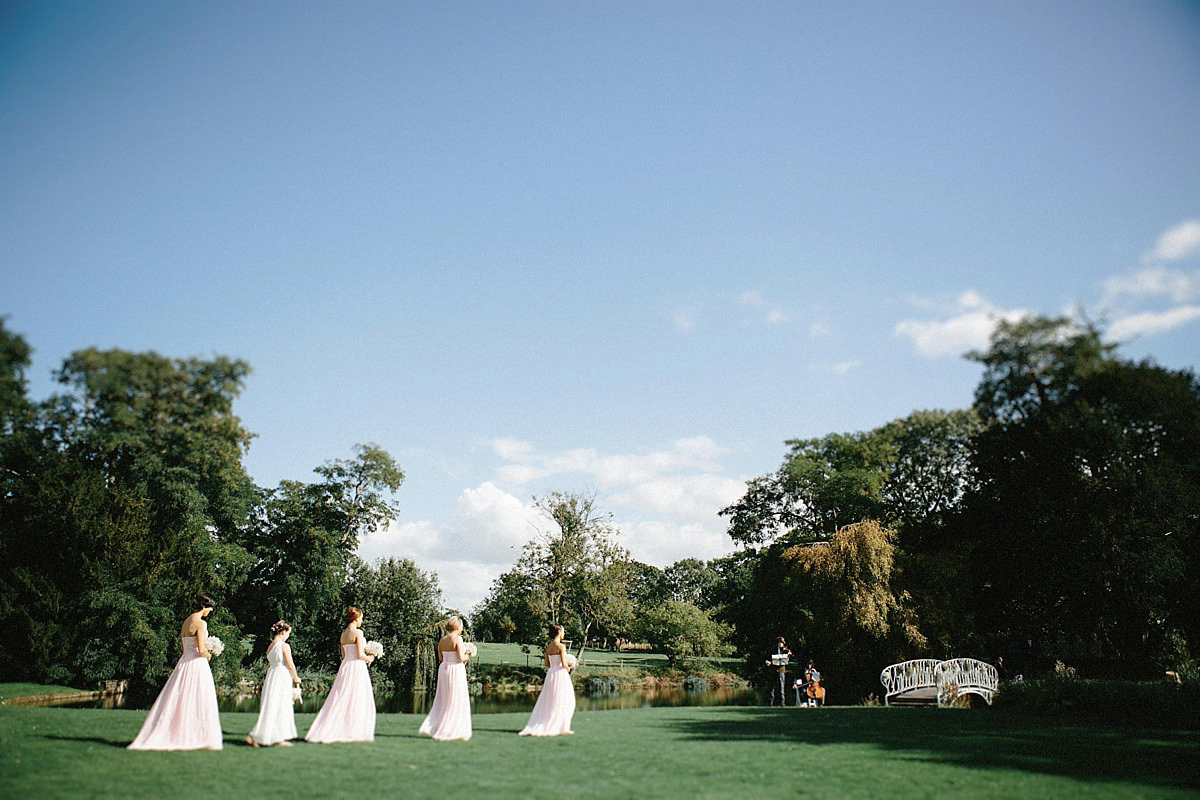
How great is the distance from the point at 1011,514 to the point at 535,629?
27005 millimetres

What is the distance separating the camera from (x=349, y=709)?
449 inches

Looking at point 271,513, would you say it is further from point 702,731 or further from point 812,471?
point 702,731

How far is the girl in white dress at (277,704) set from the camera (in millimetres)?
10430

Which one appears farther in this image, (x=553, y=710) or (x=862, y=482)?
(x=862, y=482)

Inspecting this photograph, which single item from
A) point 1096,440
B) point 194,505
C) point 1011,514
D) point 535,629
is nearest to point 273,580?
point 194,505

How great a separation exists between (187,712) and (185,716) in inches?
2.0

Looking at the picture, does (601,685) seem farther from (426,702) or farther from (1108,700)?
(1108,700)

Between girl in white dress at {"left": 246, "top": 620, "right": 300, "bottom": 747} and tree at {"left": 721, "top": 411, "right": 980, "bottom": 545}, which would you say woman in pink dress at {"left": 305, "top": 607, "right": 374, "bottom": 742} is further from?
tree at {"left": 721, "top": 411, "right": 980, "bottom": 545}

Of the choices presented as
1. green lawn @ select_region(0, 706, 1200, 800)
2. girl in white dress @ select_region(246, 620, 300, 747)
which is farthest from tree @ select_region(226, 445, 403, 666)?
girl in white dress @ select_region(246, 620, 300, 747)

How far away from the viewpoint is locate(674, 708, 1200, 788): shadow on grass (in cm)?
1005

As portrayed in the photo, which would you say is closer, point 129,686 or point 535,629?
point 129,686

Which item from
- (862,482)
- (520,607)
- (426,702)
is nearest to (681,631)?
(520,607)

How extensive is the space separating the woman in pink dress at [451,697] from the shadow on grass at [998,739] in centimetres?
417

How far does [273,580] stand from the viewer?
137 ft
